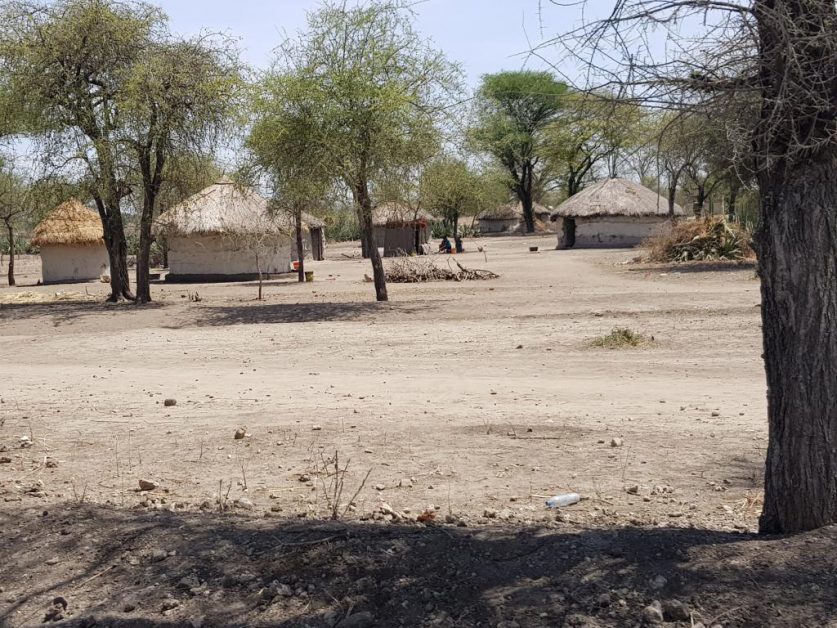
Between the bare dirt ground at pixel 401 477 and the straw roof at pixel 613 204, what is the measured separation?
31.0 meters

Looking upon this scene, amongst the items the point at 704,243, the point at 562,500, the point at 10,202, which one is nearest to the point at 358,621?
the point at 562,500

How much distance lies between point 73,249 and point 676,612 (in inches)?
1309

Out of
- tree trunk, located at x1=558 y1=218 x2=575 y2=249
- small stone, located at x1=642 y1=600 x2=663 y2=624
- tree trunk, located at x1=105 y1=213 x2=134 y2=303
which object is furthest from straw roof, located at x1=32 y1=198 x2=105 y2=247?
small stone, located at x1=642 y1=600 x2=663 y2=624

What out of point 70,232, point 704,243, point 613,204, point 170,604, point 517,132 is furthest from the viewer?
point 517,132

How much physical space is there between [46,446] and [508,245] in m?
49.7

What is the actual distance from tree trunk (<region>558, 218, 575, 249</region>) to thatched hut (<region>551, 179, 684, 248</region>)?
5 cm

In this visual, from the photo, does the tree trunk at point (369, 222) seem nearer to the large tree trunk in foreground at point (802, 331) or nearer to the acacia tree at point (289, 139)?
the acacia tree at point (289, 139)

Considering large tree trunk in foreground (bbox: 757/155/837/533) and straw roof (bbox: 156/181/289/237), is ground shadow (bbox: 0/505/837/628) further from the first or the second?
straw roof (bbox: 156/181/289/237)

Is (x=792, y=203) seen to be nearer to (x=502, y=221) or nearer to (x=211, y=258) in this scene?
(x=211, y=258)

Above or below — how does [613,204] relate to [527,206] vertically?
below

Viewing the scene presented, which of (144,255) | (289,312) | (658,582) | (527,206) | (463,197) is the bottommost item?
(658,582)

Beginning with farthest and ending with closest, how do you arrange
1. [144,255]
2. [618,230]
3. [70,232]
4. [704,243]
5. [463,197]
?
[463,197], [618,230], [70,232], [704,243], [144,255]

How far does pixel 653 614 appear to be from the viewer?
3.36 m

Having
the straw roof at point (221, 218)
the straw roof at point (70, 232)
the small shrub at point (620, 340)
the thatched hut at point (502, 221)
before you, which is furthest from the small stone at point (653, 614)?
the thatched hut at point (502, 221)
